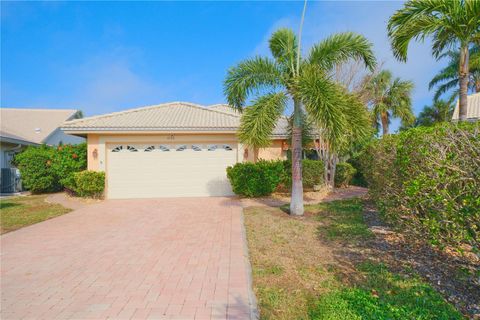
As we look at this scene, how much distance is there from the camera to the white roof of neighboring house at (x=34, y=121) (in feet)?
68.6

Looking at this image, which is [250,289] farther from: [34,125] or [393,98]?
[34,125]

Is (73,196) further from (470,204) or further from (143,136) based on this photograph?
(470,204)

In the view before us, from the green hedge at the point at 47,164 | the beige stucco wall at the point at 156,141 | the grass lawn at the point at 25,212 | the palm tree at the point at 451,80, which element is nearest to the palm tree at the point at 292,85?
the beige stucco wall at the point at 156,141

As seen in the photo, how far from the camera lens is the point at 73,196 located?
12.7 m

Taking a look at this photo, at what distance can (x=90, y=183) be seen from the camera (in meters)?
11.6

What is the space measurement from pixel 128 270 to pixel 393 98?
2062cm

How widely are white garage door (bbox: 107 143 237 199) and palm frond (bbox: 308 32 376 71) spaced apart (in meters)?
6.07

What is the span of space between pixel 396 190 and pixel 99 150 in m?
12.4

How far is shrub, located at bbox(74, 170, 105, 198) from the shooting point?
37.8ft

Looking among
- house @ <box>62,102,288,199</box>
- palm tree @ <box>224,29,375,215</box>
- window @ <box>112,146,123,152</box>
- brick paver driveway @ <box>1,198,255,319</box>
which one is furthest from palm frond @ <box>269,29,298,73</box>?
window @ <box>112,146,123,152</box>

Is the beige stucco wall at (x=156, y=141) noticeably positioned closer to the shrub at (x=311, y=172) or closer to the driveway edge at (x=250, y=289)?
the shrub at (x=311, y=172)

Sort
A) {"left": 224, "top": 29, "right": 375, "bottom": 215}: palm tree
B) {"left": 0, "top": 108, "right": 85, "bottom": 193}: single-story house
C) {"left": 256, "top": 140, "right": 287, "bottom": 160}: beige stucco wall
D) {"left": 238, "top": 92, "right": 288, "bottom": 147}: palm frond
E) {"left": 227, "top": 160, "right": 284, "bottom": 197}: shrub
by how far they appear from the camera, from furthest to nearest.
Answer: {"left": 0, "top": 108, "right": 85, "bottom": 193}: single-story house → {"left": 256, "top": 140, "right": 287, "bottom": 160}: beige stucco wall → {"left": 227, "top": 160, "right": 284, "bottom": 197}: shrub → {"left": 238, "top": 92, "right": 288, "bottom": 147}: palm frond → {"left": 224, "top": 29, "right": 375, "bottom": 215}: palm tree

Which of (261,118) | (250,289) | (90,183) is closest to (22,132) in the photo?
(90,183)

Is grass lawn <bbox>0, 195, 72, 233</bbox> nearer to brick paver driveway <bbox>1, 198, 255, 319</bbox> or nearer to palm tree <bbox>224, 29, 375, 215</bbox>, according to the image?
brick paver driveway <bbox>1, 198, 255, 319</bbox>
